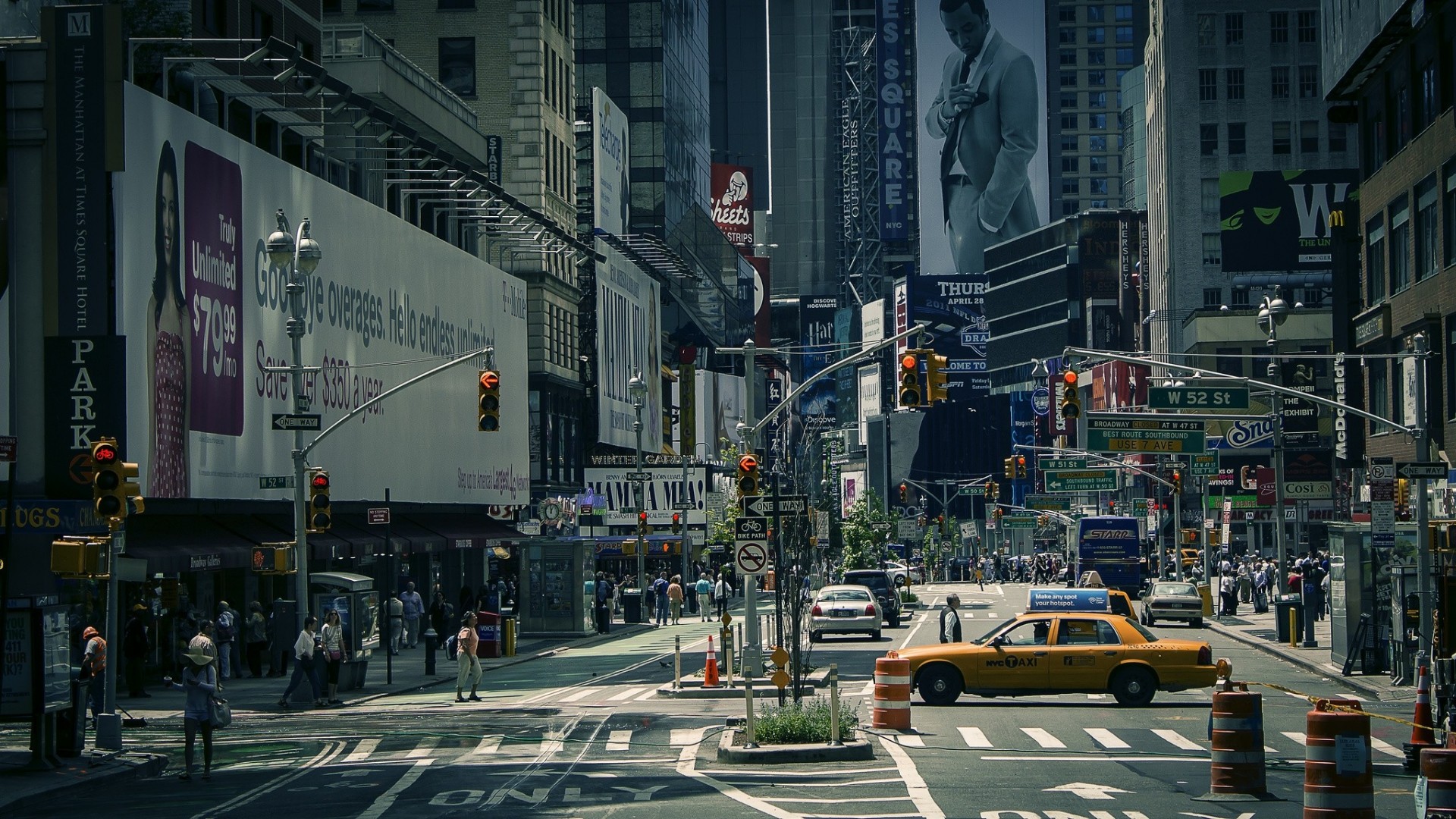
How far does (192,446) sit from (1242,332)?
8681 centimetres

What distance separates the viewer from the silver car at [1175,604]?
181ft

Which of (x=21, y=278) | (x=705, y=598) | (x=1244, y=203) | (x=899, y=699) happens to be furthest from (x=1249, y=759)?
(x=1244, y=203)

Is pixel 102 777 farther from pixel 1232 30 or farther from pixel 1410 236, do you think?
pixel 1232 30

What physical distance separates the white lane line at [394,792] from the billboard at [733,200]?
161 m

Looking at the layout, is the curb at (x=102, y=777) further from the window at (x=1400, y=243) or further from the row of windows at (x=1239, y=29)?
the row of windows at (x=1239, y=29)

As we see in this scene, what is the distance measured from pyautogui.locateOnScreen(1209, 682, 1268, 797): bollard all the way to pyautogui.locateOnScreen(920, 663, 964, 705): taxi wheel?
37.4 ft

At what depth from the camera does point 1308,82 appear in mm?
131625

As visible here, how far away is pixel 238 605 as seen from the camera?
47.3 meters

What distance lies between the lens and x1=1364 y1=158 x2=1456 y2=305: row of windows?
156 feet

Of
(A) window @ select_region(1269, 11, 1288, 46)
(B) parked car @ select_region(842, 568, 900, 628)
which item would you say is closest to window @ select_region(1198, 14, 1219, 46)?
(A) window @ select_region(1269, 11, 1288, 46)

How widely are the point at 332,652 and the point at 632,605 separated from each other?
A: 31252 mm

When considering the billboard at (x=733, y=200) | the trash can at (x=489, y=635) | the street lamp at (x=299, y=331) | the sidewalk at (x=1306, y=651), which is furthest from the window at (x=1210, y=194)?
the street lamp at (x=299, y=331)

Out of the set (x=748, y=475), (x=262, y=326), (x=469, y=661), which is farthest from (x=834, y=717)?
(x=262, y=326)

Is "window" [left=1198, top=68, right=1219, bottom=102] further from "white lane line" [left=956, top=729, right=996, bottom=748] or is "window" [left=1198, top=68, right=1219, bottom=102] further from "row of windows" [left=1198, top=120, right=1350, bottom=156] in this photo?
"white lane line" [left=956, top=729, right=996, bottom=748]
